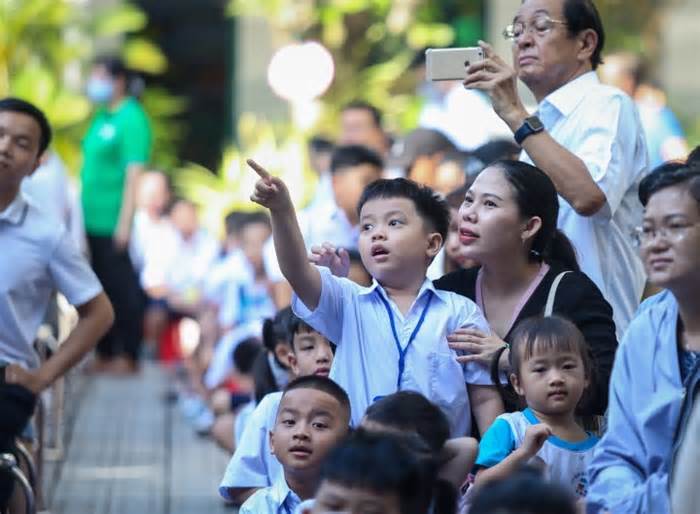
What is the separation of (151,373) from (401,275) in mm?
11000

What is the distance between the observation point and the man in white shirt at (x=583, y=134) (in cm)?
698

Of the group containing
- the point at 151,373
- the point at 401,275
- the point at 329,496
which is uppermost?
the point at 401,275

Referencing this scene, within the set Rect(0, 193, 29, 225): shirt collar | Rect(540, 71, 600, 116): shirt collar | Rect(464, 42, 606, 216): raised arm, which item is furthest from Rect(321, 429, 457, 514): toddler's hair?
Rect(0, 193, 29, 225): shirt collar

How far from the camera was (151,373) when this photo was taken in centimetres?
1716

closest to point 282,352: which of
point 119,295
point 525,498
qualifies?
point 525,498

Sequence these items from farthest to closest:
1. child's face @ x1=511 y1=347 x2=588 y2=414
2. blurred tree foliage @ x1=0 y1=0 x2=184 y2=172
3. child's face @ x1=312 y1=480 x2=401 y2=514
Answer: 1. blurred tree foliage @ x1=0 y1=0 x2=184 y2=172
2. child's face @ x1=511 y1=347 x2=588 y2=414
3. child's face @ x1=312 y1=480 x2=401 y2=514

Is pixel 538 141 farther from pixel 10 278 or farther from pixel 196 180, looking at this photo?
pixel 196 180

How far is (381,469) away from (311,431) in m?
1.41

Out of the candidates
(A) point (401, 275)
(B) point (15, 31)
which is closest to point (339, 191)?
(A) point (401, 275)

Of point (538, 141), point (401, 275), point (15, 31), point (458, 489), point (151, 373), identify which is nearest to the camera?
point (458, 489)

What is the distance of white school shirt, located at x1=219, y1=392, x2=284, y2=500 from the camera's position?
6867mm

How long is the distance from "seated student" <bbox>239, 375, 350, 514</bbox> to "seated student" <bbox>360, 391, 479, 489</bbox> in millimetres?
250

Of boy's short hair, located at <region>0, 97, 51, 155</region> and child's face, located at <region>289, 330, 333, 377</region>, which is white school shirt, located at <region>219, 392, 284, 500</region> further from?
boy's short hair, located at <region>0, 97, 51, 155</region>

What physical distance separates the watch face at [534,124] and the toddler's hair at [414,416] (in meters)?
1.54
